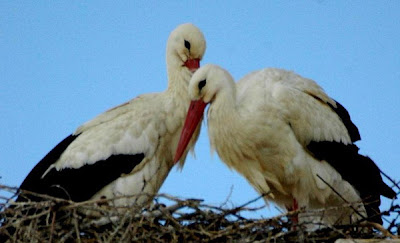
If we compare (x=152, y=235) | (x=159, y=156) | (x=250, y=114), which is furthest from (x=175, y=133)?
(x=152, y=235)

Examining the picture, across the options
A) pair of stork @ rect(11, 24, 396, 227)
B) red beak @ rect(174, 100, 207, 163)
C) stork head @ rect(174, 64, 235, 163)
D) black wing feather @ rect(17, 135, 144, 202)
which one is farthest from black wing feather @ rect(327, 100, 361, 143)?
black wing feather @ rect(17, 135, 144, 202)

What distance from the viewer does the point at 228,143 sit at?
7.56 metres

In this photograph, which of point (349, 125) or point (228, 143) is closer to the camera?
point (228, 143)

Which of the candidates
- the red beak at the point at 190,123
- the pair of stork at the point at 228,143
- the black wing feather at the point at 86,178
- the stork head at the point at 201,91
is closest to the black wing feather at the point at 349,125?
the pair of stork at the point at 228,143

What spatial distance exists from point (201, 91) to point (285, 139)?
Answer: 636 millimetres

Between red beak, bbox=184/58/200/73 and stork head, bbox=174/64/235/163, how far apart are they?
656mm

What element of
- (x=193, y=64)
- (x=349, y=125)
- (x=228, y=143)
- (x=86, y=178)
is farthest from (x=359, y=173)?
(x=86, y=178)

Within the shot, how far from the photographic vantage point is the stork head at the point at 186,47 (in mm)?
8086

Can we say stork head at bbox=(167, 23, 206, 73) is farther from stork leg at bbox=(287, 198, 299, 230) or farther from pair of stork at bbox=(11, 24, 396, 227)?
stork leg at bbox=(287, 198, 299, 230)

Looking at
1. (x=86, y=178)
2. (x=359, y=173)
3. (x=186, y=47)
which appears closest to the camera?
(x=86, y=178)

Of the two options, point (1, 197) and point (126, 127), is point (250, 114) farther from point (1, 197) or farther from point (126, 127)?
point (1, 197)

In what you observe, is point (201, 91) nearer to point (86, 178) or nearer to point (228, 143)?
point (228, 143)

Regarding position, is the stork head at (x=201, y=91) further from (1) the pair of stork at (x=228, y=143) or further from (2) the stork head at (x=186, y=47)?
(2) the stork head at (x=186, y=47)

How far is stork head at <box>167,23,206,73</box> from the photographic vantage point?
318 inches
